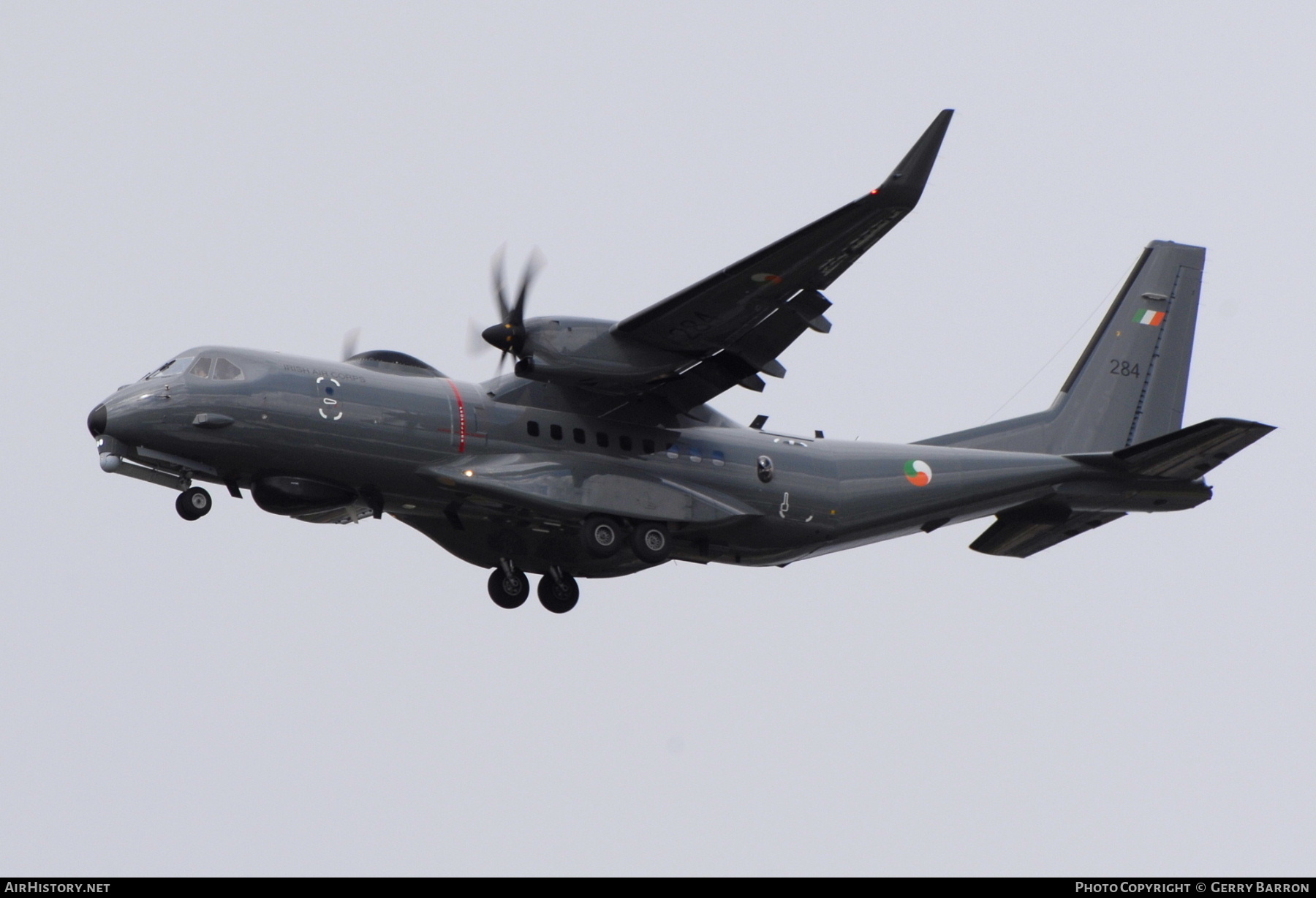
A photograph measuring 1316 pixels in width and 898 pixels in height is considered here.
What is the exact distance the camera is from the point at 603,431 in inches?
790

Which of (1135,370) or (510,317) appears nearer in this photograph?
(510,317)

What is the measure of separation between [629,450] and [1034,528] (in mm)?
5969

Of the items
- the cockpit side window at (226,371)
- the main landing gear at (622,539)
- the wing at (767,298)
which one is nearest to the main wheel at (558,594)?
the main landing gear at (622,539)

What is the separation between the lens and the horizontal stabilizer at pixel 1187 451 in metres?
20.0

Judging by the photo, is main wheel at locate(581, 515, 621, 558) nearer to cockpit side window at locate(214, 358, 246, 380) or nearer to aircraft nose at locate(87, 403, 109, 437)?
cockpit side window at locate(214, 358, 246, 380)

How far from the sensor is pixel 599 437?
2002cm

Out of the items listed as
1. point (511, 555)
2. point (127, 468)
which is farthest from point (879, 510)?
point (127, 468)

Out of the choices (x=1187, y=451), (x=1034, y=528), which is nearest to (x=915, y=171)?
(x=1187, y=451)

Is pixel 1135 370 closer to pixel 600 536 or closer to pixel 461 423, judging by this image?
Answer: pixel 600 536

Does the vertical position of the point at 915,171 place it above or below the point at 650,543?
above

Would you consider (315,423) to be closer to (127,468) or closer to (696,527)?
(127,468)

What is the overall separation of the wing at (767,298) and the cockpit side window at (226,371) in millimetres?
4292

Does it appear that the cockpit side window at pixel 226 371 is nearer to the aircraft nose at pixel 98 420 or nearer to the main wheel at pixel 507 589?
the aircraft nose at pixel 98 420

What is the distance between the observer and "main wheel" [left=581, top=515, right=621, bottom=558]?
19553mm
